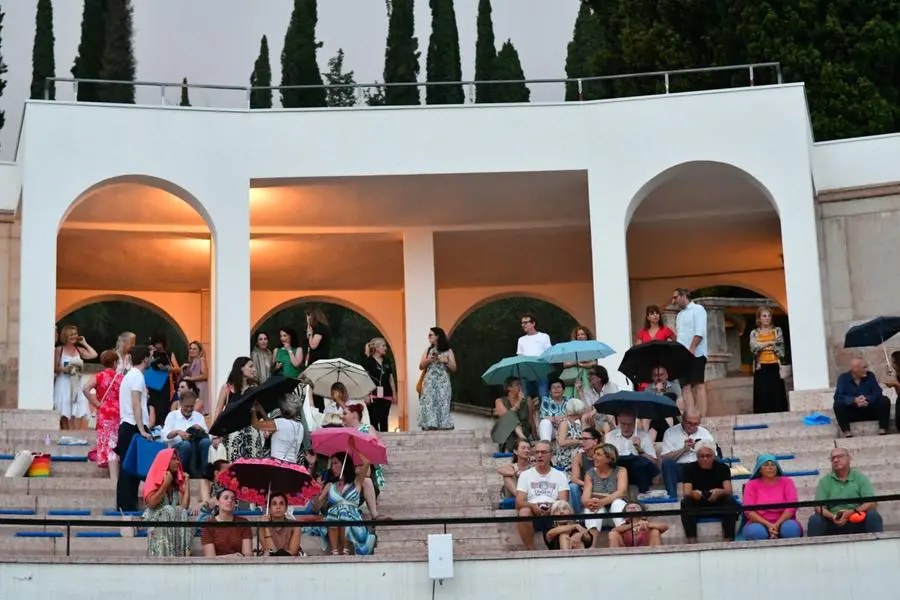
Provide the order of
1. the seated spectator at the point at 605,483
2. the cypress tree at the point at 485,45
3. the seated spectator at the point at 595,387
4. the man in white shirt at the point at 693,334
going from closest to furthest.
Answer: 1. the seated spectator at the point at 605,483
2. the seated spectator at the point at 595,387
3. the man in white shirt at the point at 693,334
4. the cypress tree at the point at 485,45

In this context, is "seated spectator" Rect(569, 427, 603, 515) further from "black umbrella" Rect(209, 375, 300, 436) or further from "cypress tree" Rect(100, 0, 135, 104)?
"cypress tree" Rect(100, 0, 135, 104)

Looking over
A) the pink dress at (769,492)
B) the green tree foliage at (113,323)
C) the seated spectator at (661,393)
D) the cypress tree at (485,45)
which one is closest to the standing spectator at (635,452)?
the seated spectator at (661,393)

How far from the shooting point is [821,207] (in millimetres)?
21422

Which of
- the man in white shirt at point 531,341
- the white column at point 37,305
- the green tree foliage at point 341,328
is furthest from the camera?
the green tree foliage at point 341,328

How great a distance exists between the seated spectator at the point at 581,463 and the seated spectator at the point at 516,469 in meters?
0.43

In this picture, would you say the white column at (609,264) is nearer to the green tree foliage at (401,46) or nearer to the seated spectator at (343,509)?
the seated spectator at (343,509)

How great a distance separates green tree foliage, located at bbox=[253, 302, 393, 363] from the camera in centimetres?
4116

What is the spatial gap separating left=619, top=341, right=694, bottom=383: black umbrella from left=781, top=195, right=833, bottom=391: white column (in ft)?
11.2

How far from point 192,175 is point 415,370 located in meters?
4.37

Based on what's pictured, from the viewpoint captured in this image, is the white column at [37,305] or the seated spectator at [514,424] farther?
the white column at [37,305]

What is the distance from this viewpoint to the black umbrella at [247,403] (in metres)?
Answer: 13.7

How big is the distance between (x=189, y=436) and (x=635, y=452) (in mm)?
4161

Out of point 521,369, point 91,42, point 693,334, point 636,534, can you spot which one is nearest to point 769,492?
point 636,534

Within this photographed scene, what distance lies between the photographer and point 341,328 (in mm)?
41906
